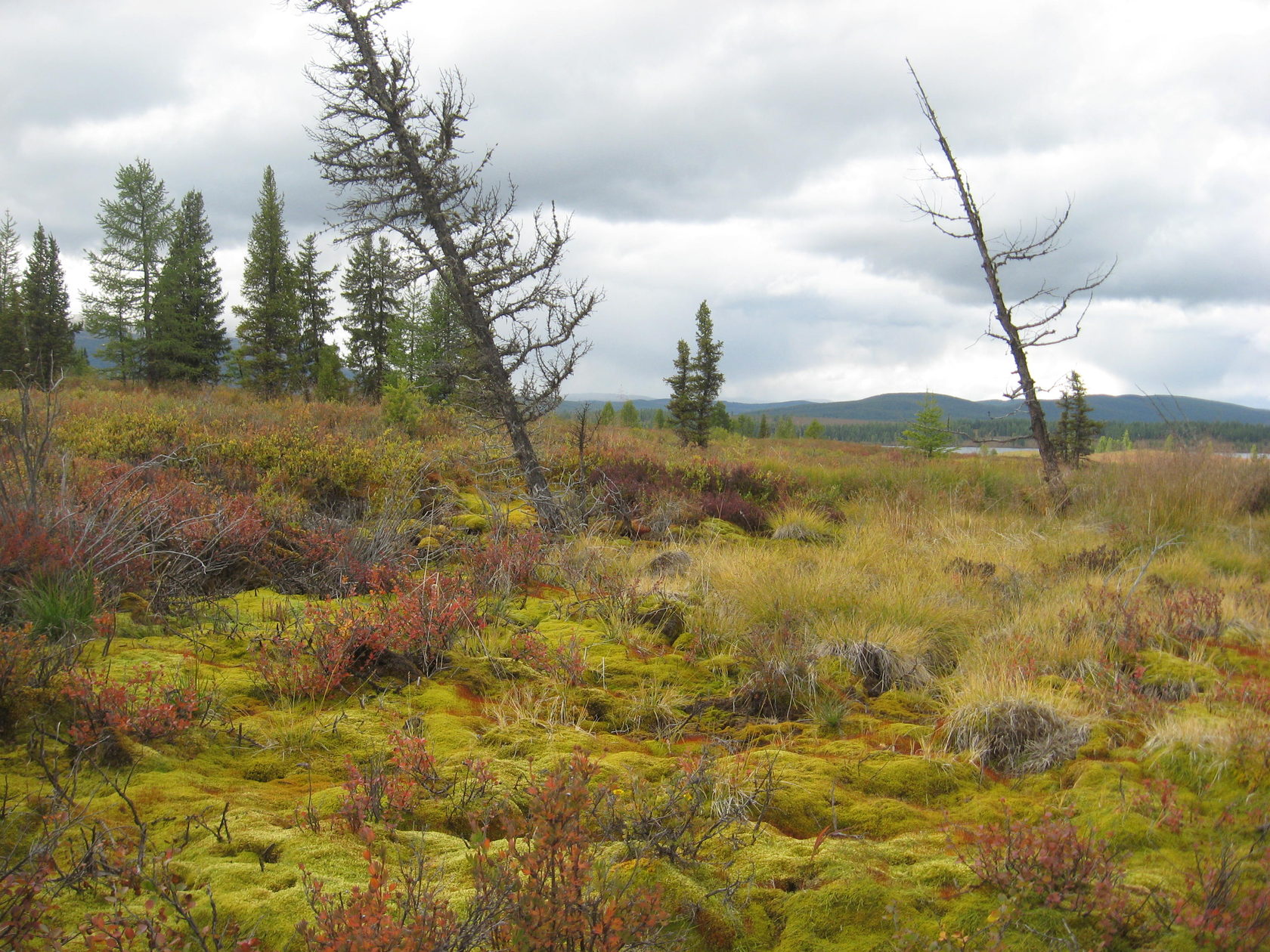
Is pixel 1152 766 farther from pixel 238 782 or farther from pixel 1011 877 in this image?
pixel 238 782

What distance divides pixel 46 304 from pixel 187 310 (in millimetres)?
13607

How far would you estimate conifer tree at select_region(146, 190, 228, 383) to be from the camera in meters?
35.7

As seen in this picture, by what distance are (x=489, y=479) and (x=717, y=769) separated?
8257 mm

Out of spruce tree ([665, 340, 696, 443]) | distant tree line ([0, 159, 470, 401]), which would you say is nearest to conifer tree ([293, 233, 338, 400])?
distant tree line ([0, 159, 470, 401])

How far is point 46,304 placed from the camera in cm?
4281

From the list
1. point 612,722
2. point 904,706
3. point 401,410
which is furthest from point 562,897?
point 401,410

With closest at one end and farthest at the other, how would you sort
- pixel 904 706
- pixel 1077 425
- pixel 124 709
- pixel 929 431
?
pixel 124 709 → pixel 904 706 → pixel 929 431 → pixel 1077 425

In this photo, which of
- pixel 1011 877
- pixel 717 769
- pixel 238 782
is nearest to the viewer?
pixel 1011 877

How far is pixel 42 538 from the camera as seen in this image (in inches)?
149

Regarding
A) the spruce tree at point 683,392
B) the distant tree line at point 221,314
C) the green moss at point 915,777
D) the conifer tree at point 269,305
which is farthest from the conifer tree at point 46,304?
the green moss at point 915,777

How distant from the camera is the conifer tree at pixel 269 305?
1355 inches

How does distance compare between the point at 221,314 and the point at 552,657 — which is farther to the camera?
the point at 221,314

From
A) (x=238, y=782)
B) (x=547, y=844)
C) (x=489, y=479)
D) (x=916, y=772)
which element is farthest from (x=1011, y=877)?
(x=489, y=479)

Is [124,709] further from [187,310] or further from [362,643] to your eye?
[187,310]
